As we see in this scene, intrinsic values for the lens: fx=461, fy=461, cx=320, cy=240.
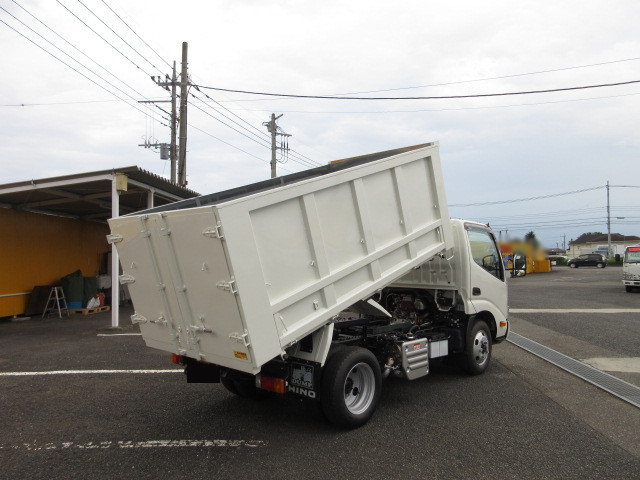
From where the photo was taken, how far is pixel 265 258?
153 inches

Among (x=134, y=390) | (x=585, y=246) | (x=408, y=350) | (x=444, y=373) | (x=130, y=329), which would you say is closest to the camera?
(x=408, y=350)

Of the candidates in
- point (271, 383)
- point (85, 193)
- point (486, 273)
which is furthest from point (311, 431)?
point (85, 193)

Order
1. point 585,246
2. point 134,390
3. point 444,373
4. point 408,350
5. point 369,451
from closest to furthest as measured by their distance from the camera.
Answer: point 369,451 < point 408,350 < point 134,390 < point 444,373 < point 585,246

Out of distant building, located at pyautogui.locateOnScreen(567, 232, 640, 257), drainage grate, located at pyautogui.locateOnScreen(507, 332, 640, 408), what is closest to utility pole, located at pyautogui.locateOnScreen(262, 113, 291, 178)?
drainage grate, located at pyautogui.locateOnScreen(507, 332, 640, 408)


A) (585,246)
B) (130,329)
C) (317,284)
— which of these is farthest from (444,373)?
(585,246)

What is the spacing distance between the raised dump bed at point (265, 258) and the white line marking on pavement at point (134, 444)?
2.74 feet

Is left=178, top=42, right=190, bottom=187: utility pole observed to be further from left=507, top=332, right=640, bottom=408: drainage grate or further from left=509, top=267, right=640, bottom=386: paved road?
left=507, top=332, right=640, bottom=408: drainage grate

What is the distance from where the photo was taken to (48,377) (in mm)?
6883

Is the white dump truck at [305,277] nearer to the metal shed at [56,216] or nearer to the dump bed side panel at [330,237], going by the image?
the dump bed side panel at [330,237]

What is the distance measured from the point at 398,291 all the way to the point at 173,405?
3619mm

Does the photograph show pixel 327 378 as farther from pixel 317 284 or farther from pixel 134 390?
pixel 134 390

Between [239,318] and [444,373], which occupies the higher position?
[239,318]

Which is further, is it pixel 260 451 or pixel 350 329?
pixel 350 329

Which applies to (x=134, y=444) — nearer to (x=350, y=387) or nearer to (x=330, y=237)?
(x=350, y=387)
